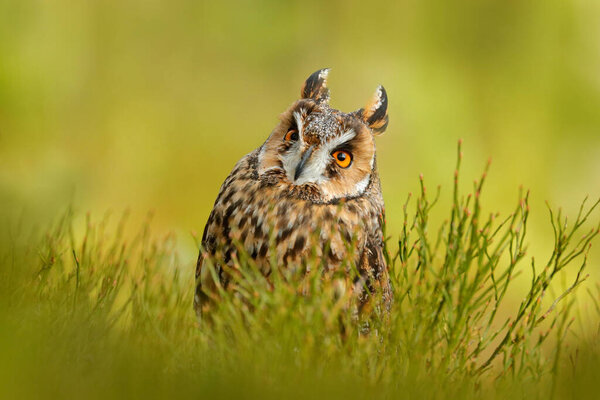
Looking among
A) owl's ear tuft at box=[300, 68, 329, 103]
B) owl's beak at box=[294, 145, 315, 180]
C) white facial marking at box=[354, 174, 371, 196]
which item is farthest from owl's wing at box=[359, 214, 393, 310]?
owl's ear tuft at box=[300, 68, 329, 103]

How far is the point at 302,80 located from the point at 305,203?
3.43m

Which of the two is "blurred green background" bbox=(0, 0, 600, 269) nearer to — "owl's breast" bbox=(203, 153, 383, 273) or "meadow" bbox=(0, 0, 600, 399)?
"meadow" bbox=(0, 0, 600, 399)

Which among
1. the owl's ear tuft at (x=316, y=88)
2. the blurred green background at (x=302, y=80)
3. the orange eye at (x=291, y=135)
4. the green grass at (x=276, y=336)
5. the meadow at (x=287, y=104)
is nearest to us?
the green grass at (x=276, y=336)

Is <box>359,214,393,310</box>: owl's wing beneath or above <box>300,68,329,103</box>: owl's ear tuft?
beneath

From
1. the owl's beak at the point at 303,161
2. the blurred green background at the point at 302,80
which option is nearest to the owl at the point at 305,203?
the owl's beak at the point at 303,161

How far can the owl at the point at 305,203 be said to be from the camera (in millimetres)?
2371

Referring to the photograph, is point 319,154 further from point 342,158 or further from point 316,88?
point 316,88

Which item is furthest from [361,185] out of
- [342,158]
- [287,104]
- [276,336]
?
[287,104]

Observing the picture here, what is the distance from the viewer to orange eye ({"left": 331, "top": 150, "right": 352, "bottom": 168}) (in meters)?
2.40

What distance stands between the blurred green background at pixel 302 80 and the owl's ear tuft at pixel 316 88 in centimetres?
260

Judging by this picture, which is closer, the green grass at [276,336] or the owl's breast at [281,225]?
the green grass at [276,336]

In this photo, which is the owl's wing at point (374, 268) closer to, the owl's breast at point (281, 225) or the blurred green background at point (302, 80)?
the owl's breast at point (281, 225)

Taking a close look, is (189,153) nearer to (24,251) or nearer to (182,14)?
(182,14)

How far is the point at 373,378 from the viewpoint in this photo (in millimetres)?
1888
